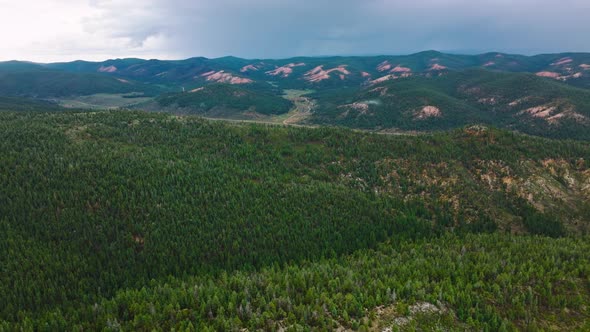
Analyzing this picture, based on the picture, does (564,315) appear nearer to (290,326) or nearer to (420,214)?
(290,326)

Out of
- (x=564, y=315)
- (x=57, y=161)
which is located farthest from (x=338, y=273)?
(x=57, y=161)

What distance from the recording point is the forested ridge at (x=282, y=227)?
41.8 metres

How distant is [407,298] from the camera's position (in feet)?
140

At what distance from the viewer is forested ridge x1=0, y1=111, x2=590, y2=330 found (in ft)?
137

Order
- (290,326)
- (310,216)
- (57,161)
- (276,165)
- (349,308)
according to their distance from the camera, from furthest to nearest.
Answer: (276,165) < (57,161) < (310,216) < (349,308) < (290,326)

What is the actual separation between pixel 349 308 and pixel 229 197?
4690cm

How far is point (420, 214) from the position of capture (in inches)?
3351

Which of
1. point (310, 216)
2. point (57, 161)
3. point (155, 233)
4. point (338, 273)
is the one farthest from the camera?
point (57, 161)

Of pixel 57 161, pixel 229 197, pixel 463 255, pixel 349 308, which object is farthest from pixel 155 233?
pixel 463 255

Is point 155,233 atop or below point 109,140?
below

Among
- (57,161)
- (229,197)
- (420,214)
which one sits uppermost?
(57,161)

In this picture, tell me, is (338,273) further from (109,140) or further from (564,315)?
(109,140)

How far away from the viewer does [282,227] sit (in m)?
72.7

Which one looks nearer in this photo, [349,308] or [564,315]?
[349,308]
